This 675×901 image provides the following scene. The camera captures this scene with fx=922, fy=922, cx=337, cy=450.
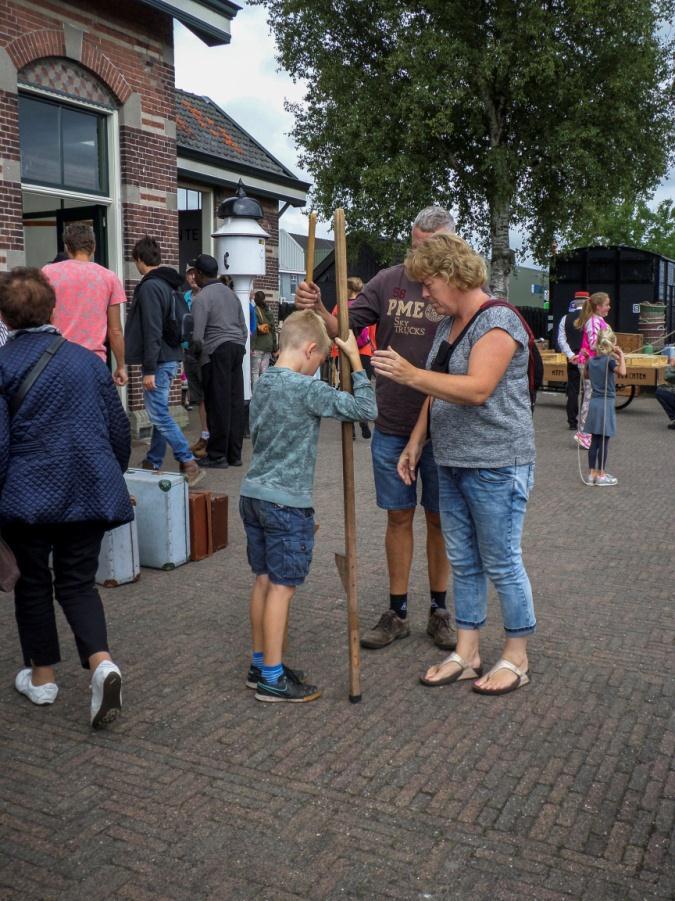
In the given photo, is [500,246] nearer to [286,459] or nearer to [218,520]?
[218,520]

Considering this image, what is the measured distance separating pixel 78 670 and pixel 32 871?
1.61m

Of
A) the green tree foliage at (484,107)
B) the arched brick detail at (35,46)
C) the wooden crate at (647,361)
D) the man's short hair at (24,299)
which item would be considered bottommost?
the wooden crate at (647,361)

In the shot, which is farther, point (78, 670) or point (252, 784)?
point (78, 670)

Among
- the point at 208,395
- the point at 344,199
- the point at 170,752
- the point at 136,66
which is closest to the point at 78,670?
the point at 170,752

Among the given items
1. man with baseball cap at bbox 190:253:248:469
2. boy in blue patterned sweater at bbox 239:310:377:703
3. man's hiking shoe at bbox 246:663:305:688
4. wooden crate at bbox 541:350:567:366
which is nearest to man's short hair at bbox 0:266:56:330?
boy in blue patterned sweater at bbox 239:310:377:703

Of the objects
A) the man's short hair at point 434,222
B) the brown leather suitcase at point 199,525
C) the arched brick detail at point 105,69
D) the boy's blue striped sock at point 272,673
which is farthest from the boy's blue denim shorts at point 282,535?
the arched brick detail at point 105,69

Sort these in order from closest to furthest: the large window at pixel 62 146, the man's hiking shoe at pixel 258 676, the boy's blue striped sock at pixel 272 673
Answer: the boy's blue striped sock at pixel 272 673 → the man's hiking shoe at pixel 258 676 → the large window at pixel 62 146

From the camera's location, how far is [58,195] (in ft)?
32.8

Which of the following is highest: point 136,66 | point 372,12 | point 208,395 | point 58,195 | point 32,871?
point 372,12

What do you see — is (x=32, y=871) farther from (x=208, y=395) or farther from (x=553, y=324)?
(x=553, y=324)

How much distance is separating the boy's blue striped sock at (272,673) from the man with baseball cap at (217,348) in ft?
18.3

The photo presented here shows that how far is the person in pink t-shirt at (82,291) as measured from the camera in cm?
643

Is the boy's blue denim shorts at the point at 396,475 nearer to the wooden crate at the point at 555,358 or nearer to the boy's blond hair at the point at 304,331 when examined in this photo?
the boy's blond hair at the point at 304,331

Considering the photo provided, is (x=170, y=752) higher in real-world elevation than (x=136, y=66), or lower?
lower
